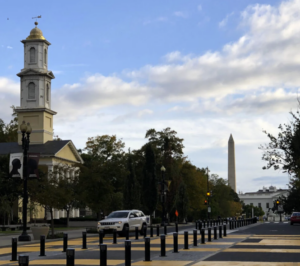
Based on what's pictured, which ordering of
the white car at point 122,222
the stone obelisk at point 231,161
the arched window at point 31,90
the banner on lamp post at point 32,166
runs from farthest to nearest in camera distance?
the stone obelisk at point 231,161, the arched window at point 31,90, the banner on lamp post at point 32,166, the white car at point 122,222

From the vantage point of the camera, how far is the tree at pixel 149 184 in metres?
64.8

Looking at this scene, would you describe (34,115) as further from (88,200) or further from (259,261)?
(259,261)

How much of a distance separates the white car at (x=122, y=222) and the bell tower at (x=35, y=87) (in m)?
53.4

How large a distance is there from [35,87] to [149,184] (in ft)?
99.5

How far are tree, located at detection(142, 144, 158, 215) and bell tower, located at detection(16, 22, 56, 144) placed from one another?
2634cm

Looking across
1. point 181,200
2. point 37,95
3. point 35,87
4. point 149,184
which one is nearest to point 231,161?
point 37,95

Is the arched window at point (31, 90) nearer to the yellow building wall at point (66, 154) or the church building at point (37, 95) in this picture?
the church building at point (37, 95)

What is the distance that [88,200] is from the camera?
143 feet

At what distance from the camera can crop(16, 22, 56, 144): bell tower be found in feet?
283

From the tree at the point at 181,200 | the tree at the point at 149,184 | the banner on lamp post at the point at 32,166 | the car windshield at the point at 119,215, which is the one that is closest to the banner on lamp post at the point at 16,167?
the banner on lamp post at the point at 32,166

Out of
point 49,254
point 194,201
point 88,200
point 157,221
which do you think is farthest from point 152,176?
point 49,254

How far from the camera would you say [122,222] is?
108 feet

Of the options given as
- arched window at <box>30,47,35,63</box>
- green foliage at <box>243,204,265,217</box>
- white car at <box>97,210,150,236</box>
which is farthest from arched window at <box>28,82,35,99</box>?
green foliage at <box>243,204,265,217</box>

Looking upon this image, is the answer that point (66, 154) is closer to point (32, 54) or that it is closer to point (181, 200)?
point (32, 54)
